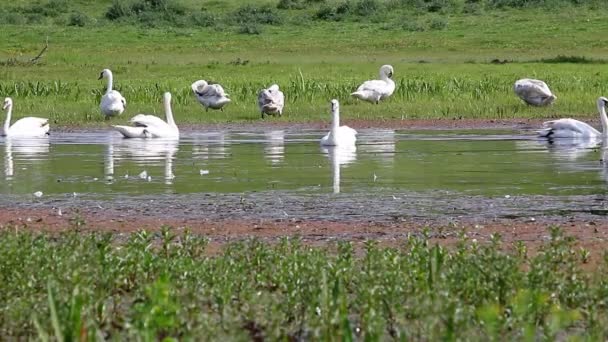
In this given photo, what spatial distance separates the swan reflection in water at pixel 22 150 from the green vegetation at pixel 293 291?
803cm

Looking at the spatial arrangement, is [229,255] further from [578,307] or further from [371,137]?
[371,137]

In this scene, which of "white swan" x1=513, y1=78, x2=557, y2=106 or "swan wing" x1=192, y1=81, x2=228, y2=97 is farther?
"white swan" x1=513, y1=78, x2=557, y2=106

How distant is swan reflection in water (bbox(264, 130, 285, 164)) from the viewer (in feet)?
61.6

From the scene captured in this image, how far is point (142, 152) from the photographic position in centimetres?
2041

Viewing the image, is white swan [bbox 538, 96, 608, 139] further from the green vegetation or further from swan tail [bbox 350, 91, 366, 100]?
the green vegetation

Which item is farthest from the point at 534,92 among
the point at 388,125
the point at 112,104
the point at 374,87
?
the point at 112,104

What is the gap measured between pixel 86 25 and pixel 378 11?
41.4 ft

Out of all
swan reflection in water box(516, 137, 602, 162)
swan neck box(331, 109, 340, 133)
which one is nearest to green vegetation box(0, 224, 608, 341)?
swan reflection in water box(516, 137, 602, 162)

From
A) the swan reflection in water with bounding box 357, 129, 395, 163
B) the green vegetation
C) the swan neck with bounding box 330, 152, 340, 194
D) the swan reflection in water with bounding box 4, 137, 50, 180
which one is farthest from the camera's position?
the swan reflection in water with bounding box 357, 129, 395, 163

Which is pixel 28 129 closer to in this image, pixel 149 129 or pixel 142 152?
pixel 149 129

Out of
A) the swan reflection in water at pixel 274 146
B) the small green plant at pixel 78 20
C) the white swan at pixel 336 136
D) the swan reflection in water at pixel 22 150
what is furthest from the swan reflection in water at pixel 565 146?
the small green plant at pixel 78 20

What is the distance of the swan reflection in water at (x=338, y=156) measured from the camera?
54.9 feet

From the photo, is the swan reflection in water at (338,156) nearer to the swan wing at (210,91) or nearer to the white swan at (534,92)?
the swan wing at (210,91)

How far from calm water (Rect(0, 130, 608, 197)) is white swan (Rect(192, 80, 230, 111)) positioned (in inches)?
161
